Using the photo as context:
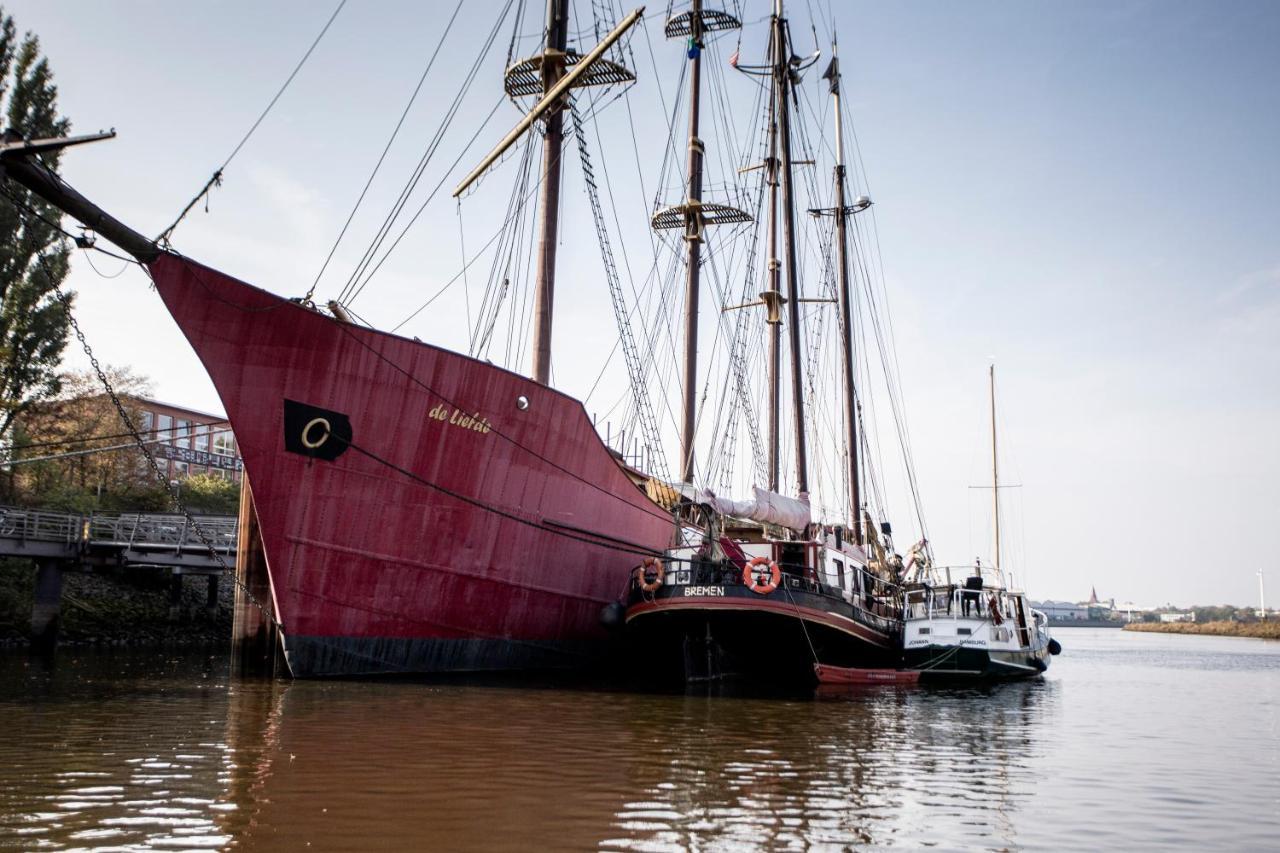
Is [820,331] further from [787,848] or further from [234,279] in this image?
[787,848]

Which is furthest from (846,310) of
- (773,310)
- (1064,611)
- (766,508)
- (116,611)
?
(1064,611)

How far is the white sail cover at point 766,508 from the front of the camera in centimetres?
2397

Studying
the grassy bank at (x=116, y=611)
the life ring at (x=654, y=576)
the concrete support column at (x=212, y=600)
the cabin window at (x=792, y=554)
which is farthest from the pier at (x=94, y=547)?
the cabin window at (x=792, y=554)

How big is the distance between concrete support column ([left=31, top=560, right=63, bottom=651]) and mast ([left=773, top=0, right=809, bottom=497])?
21135mm

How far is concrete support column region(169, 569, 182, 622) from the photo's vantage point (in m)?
32.8

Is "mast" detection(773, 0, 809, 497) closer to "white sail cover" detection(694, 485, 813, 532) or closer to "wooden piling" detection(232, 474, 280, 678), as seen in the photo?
"white sail cover" detection(694, 485, 813, 532)

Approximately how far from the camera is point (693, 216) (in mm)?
32625

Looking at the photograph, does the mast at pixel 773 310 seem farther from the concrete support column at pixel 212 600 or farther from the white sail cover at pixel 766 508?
the concrete support column at pixel 212 600

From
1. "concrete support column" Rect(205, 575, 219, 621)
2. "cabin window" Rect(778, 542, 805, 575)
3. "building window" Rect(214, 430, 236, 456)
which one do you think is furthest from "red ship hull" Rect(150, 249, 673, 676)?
"building window" Rect(214, 430, 236, 456)

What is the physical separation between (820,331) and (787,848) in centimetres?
3680

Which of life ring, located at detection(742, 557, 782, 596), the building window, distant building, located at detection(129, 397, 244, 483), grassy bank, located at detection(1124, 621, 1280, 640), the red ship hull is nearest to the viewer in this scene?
the red ship hull

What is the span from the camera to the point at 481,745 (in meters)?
10.3

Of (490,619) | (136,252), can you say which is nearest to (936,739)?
(490,619)

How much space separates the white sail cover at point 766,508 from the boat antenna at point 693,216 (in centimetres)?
433
